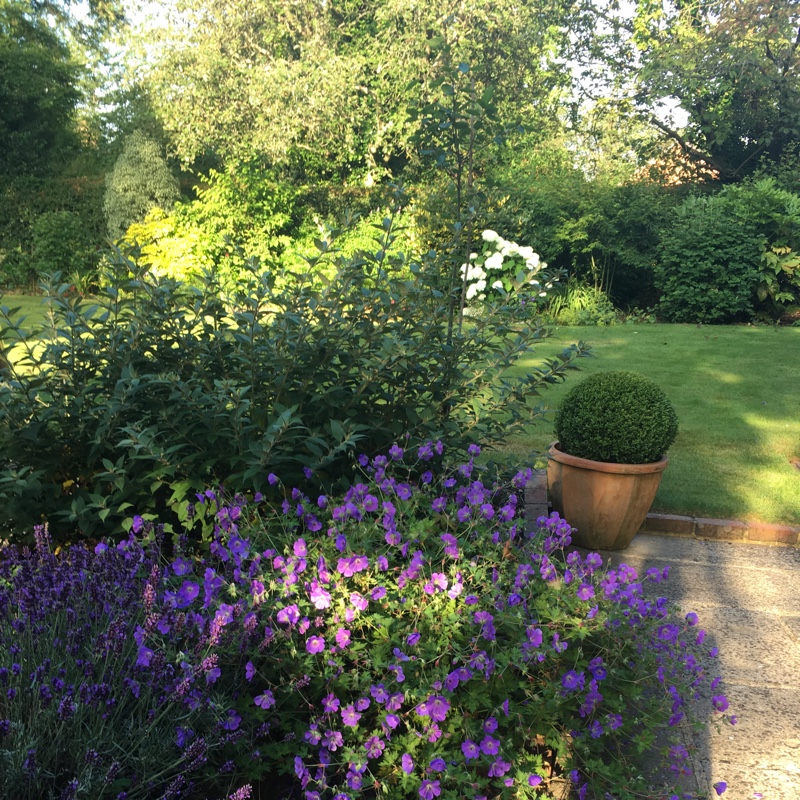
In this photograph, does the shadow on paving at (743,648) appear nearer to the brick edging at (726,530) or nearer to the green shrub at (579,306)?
the brick edging at (726,530)

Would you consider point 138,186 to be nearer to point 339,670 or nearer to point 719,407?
point 719,407

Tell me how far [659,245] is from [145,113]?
12.1 meters

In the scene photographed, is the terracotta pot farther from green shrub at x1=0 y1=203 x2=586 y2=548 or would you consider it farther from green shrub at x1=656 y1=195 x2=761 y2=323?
green shrub at x1=656 y1=195 x2=761 y2=323

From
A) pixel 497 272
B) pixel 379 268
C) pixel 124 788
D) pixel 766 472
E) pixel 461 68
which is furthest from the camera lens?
pixel 497 272

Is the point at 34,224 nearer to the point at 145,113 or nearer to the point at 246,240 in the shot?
the point at 145,113

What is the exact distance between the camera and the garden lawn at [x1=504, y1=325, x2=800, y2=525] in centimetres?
477

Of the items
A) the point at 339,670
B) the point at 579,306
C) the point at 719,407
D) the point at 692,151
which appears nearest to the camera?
the point at 339,670

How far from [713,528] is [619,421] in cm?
103

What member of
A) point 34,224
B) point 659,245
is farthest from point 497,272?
point 34,224

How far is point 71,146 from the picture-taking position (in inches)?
753

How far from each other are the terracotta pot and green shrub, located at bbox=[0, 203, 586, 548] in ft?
2.42

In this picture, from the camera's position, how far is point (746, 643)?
125 inches

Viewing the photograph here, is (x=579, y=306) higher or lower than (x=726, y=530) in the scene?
lower

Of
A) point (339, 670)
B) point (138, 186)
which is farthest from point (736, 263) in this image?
point (339, 670)
